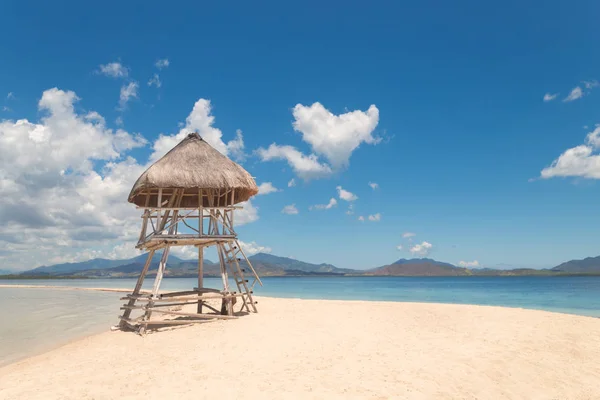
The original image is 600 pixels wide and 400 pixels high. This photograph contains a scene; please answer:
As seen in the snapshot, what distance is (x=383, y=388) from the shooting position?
7324mm

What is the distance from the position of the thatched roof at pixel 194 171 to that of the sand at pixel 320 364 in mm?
4658

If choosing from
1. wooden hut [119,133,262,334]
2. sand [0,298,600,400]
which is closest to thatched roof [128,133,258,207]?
wooden hut [119,133,262,334]

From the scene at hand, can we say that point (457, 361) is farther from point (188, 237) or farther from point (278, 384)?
point (188, 237)

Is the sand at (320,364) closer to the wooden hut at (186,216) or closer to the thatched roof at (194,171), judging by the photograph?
the wooden hut at (186,216)

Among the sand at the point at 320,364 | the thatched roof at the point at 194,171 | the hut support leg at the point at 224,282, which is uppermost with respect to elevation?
the thatched roof at the point at 194,171

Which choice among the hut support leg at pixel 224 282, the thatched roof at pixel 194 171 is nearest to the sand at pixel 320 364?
the hut support leg at pixel 224 282

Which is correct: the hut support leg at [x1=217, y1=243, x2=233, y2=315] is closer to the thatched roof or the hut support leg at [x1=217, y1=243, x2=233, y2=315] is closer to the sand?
the sand

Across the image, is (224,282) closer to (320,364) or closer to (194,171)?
(194,171)

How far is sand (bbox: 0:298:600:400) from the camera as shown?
7.45m

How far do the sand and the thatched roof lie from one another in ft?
15.3

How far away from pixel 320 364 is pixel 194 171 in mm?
8007

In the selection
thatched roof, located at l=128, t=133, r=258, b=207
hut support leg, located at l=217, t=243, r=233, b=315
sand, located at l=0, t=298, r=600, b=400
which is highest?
thatched roof, located at l=128, t=133, r=258, b=207

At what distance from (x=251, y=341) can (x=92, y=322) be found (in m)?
12.0

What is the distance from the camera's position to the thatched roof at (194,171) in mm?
13570
